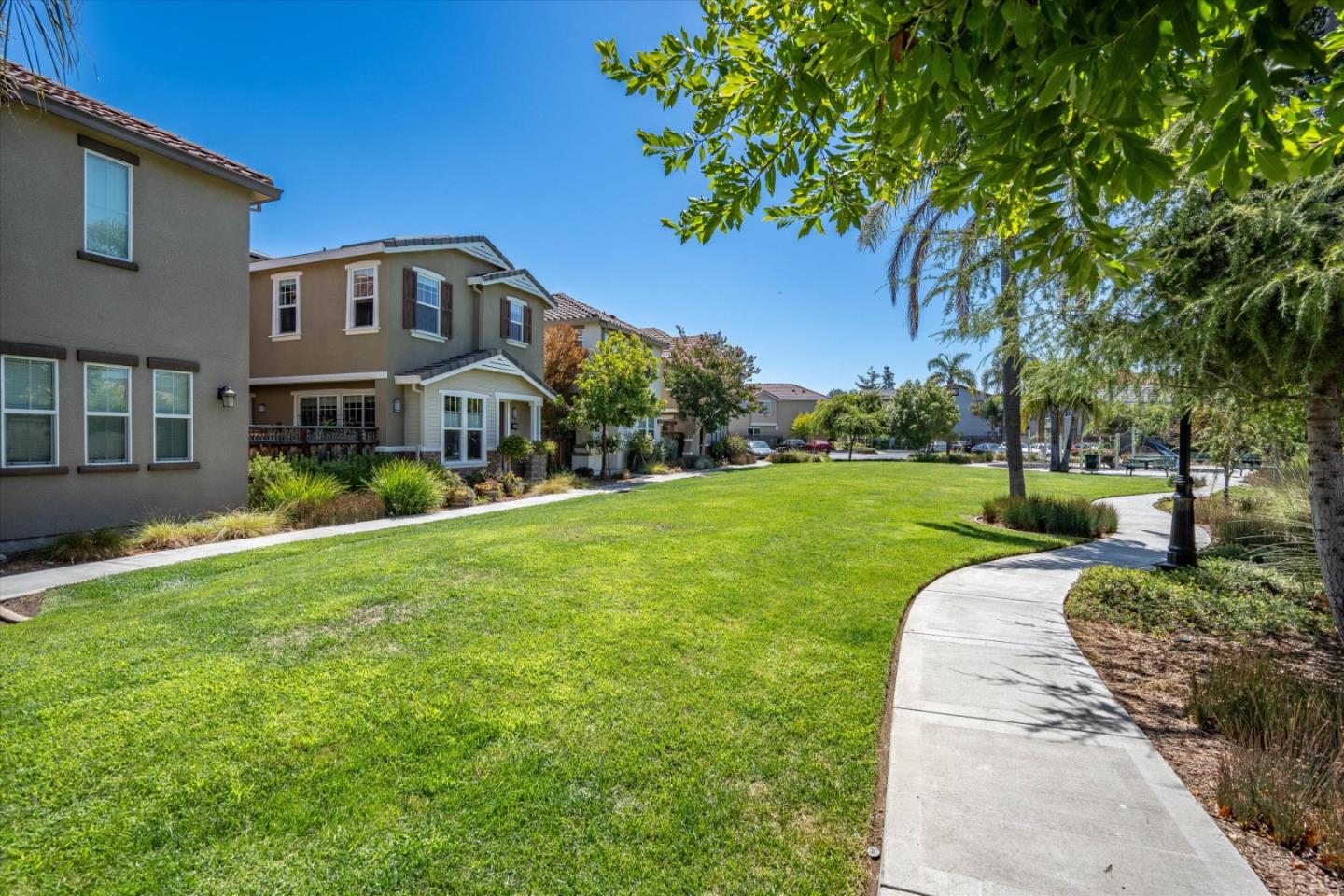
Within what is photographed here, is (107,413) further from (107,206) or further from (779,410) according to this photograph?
(779,410)

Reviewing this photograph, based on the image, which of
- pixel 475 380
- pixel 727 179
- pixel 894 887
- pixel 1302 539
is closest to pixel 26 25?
pixel 727 179

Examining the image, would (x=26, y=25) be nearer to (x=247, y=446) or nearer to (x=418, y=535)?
(x=418, y=535)

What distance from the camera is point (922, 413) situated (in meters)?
37.6

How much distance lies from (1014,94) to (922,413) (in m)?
38.1

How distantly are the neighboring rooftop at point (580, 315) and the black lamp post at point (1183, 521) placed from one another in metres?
20.2

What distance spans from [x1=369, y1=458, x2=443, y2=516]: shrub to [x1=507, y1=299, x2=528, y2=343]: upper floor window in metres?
7.62

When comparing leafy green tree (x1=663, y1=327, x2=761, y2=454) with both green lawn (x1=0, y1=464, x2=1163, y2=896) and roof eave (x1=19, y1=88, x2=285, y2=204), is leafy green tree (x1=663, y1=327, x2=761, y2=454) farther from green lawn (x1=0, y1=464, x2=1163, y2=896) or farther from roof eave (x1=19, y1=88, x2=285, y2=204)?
green lawn (x1=0, y1=464, x2=1163, y2=896)

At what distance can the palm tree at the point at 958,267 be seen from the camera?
21.0 ft

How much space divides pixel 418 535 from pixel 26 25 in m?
7.77

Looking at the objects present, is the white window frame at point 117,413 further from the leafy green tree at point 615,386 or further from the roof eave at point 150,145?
the leafy green tree at point 615,386

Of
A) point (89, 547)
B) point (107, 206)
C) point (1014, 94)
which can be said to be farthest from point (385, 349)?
point (1014, 94)

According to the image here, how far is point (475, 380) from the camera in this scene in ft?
58.2

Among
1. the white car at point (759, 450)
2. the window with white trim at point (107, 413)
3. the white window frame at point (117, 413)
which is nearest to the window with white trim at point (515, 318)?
the white window frame at point (117, 413)

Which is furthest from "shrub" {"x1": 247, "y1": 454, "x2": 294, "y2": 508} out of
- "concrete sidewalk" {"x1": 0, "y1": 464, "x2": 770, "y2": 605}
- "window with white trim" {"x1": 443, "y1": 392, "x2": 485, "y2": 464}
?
"window with white trim" {"x1": 443, "y1": 392, "x2": 485, "y2": 464}
